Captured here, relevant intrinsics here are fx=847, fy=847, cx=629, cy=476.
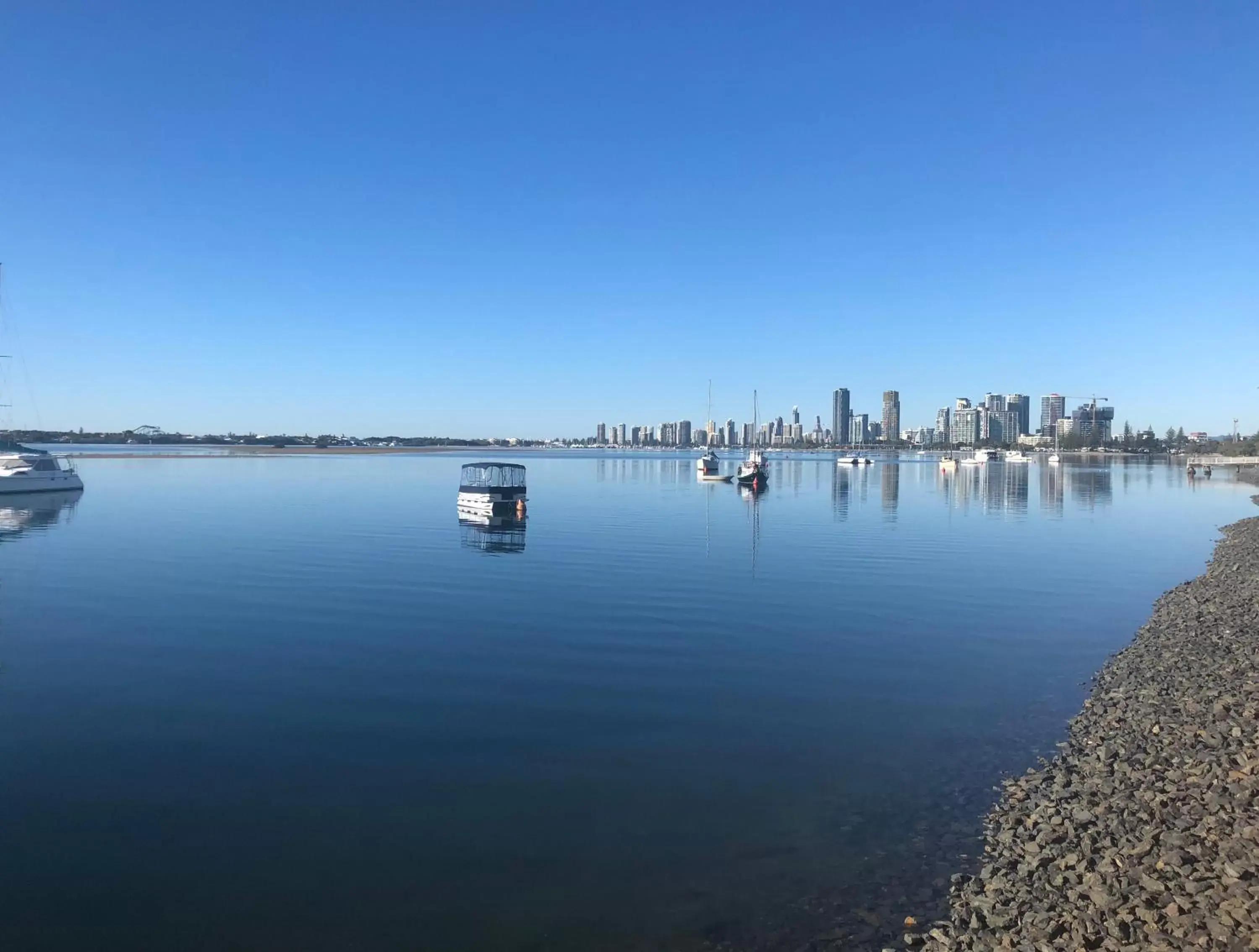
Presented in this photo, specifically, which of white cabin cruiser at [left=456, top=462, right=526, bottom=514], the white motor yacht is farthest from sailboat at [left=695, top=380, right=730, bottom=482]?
white cabin cruiser at [left=456, top=462, right=526, bottom=514]

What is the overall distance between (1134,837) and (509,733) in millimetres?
9213

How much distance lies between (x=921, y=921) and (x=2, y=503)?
79.3 m

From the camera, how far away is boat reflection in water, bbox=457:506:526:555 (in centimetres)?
3994

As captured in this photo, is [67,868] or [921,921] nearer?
[921,921]

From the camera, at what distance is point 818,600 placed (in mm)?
27234

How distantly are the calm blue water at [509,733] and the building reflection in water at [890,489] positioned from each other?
25.9 m

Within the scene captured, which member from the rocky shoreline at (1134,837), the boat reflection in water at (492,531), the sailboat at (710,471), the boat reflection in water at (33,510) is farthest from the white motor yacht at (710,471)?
the rocky shoreline at (1134,837)

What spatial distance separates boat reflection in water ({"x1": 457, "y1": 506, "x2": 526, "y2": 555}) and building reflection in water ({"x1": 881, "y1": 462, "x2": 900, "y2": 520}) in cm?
2526

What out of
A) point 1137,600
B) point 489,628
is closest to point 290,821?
point 489,628

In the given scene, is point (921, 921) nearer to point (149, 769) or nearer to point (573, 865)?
point (573, 865)

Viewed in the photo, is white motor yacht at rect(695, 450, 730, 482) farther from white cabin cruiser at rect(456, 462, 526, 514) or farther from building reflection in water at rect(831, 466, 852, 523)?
white cabin cruiser at rect(456, 462, 526, 514)

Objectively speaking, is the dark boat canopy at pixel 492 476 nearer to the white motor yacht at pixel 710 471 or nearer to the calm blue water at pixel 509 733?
the calm blue water at pixel 509 733

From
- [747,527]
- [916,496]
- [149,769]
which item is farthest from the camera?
[916,496]

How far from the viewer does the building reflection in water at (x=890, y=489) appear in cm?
6331
